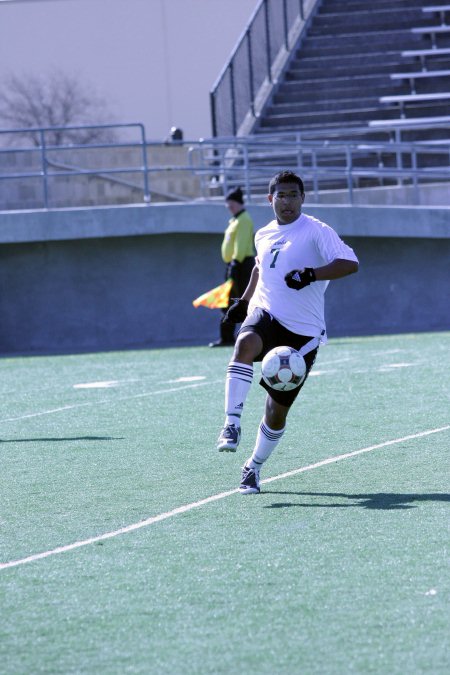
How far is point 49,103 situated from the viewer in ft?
98.7

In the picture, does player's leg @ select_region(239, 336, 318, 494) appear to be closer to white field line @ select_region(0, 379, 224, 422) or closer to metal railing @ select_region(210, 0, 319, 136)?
white field line @ select_region(0, 379, 224, 422)

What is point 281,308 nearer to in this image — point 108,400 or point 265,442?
point 265,442

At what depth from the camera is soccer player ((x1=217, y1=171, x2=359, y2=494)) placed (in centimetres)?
764

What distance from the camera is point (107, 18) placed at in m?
30.7

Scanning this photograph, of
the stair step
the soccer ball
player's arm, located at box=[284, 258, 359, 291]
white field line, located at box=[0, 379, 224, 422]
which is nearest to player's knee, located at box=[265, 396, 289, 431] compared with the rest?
the soccer ball

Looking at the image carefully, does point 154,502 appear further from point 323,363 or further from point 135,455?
point 323,363

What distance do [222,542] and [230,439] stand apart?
1.07m

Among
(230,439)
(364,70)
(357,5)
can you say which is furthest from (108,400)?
(357,5)

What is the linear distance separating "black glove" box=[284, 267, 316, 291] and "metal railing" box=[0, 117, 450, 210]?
13.6m

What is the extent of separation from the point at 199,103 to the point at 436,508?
24.2 meters

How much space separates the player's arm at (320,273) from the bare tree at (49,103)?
22.8 meters

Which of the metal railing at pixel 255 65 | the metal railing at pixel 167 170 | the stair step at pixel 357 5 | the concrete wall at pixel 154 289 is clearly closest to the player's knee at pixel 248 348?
the metal railing at pixel 167 170

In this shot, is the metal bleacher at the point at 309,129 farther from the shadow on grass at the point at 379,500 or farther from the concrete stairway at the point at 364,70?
the shadow on grass at the point at 379,500

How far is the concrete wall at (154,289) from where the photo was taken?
73.6ft
